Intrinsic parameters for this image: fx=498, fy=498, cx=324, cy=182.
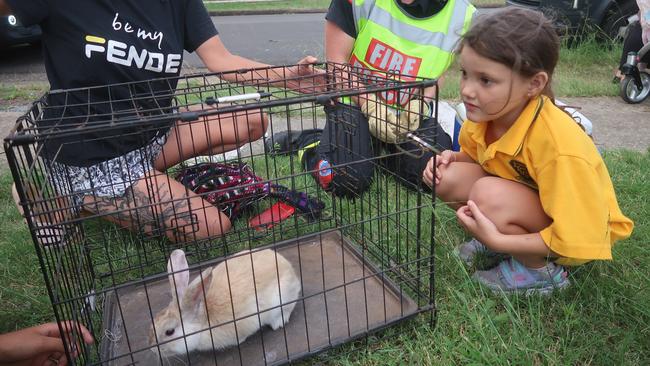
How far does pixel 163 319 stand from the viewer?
1.55 metres

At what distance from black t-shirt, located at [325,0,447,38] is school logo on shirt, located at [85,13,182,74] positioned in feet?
3.20

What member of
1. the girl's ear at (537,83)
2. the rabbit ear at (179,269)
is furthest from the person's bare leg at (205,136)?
the girl's ear at (537,83)

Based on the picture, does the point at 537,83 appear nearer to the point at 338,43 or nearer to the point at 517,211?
the point at 517,211

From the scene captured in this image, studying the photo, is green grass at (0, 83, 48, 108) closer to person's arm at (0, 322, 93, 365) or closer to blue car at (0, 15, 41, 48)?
blue car at (0, 15, 41, 48)

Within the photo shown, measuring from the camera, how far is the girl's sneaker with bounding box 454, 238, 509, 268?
203 cm

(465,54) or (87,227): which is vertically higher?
(465,54)

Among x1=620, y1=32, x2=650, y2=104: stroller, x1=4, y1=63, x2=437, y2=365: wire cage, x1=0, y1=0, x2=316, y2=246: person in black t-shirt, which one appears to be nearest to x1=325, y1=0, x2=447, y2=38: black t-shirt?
x1=4, y1=63, x2=437, y2=365: wire cage

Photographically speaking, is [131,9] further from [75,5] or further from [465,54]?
[465,54]

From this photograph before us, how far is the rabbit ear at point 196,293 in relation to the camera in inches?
58.4

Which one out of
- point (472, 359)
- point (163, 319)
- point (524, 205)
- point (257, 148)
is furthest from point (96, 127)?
point (257, 148)

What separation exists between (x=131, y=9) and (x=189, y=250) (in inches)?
42.5

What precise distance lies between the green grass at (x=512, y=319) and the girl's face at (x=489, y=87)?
0.57m

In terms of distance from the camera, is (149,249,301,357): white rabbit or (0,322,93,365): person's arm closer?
(0,322,93,365): person's arm

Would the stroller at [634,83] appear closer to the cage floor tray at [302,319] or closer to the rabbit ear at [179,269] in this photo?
the cage floor tray at [302,319]
